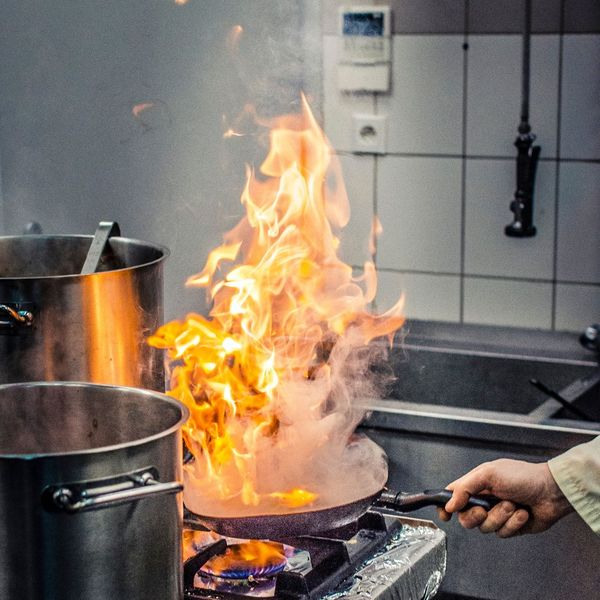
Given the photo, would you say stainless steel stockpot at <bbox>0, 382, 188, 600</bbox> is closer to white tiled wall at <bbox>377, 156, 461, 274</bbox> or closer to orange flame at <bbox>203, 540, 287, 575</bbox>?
orange flame at <bbox>203, 540, 287, 575</bbox>

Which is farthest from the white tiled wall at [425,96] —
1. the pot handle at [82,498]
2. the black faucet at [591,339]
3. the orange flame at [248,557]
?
the pot handle at [82,498]

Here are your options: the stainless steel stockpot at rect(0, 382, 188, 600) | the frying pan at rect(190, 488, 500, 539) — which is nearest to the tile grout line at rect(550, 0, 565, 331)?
the frying pan at rect(190, 488, 500, 539)

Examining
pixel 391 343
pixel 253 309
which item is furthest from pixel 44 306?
pixel 391 343

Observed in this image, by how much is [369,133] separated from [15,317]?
150 cm

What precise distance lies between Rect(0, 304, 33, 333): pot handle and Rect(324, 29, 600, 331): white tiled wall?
147 cm

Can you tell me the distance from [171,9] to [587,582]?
1.61 m

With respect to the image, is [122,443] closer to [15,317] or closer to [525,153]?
[15,317]

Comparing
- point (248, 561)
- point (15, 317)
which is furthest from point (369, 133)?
point (248, 561)

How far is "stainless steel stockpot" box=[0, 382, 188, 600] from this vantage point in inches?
36.7

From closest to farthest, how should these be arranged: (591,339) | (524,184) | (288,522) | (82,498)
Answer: (82,498), (288,522), (591,339), (524,184)

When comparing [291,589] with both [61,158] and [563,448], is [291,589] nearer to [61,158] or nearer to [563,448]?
[563,448]

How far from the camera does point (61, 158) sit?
2.55 metres

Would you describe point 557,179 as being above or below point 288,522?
above

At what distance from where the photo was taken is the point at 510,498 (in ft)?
4.62
